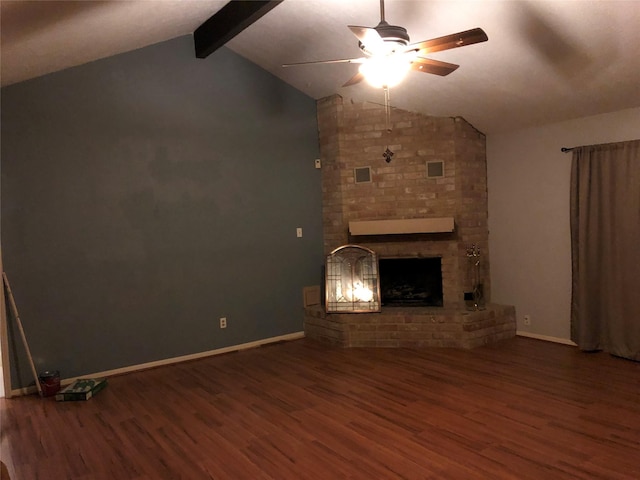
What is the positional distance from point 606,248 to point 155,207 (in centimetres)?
423

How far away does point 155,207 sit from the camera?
4.75 metres

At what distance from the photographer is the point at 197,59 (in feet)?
16.4

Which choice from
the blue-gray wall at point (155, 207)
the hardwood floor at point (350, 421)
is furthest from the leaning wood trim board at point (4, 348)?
the hardwood floor at point (350, 421)

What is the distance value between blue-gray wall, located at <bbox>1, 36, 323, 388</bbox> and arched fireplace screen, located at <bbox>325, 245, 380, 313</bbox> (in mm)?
329

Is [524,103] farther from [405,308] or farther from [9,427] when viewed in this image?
[9,427]

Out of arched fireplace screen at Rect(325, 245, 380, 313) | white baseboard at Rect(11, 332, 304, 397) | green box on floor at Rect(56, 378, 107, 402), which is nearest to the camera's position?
green box on floor at Rect(56, 378, 107, 402)

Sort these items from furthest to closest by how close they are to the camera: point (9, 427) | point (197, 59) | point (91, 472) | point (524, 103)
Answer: point (197, 59)
point (524, 103)
point (9, 427)
point (91, 472)

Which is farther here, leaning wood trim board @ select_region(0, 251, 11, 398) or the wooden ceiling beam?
leaning wood trim board @ select_region(0, 251, 11, 398)

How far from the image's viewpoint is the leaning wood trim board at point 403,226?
5.23m

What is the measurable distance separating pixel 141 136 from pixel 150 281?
138cm

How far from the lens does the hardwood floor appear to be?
2725 mm

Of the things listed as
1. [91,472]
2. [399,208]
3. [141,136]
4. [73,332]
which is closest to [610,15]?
[399,208]

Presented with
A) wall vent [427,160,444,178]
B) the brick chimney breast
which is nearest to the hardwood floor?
the brick chimney breast

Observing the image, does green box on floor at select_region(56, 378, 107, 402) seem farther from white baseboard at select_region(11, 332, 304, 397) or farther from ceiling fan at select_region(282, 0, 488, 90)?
ceiling fan at select_region(282, 0, 488, 90)
